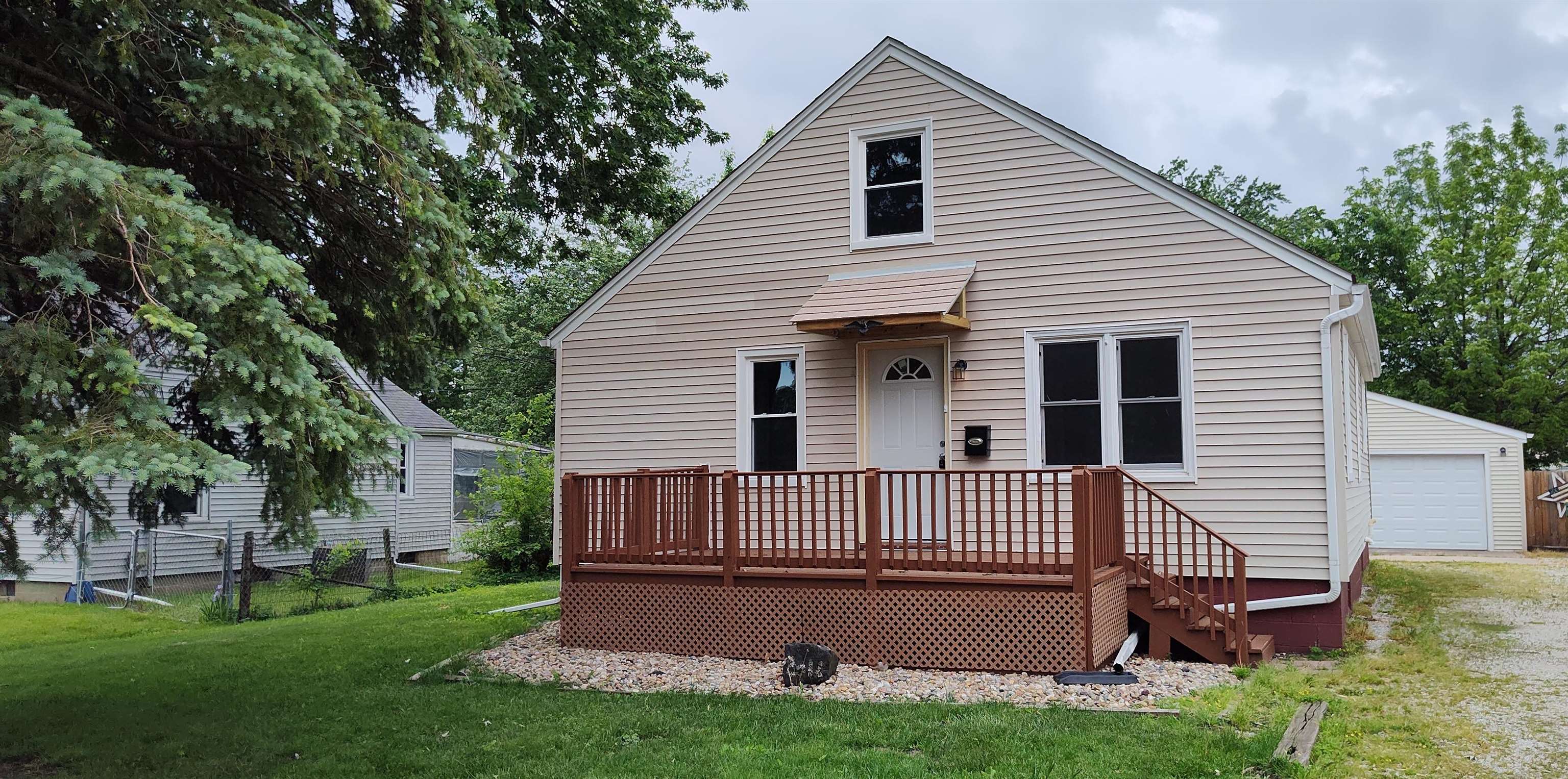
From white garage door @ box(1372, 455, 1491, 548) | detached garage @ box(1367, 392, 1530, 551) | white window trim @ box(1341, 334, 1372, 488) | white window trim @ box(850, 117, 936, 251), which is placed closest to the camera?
white window trim @ box(850, 117, 936, 251)

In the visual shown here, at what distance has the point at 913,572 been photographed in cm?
805

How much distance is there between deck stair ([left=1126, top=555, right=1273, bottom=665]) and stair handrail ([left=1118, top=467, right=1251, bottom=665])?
0.01 metres

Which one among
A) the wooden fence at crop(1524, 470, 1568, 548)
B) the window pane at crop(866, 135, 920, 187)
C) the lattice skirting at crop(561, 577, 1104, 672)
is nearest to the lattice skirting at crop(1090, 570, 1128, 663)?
the lattice skirting at crop(561, 577, 1104, 672)

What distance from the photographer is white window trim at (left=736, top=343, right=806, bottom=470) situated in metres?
10.3

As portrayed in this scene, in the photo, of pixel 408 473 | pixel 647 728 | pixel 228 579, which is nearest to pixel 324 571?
pixel 228 579

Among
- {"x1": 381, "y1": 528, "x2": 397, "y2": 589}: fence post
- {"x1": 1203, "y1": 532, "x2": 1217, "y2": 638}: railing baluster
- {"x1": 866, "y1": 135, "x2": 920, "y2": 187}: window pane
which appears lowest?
{"x1": 381, "y1": 528, "x2": 397, "y2": 589}: fence post

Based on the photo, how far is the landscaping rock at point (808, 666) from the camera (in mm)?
7387

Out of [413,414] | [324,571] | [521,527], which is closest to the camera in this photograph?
[324,571]

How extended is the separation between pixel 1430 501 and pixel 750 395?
17.7m

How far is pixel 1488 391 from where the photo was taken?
2602 cm

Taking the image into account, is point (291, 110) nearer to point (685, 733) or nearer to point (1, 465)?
point (1, 465)

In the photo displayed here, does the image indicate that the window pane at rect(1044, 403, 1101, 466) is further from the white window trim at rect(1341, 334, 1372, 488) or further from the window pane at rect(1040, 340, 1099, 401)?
the white window trim at rect(1341, 334, 1372, 488)

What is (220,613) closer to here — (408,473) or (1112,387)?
(408,473)

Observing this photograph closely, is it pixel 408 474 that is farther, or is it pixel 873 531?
pixel 408 474
